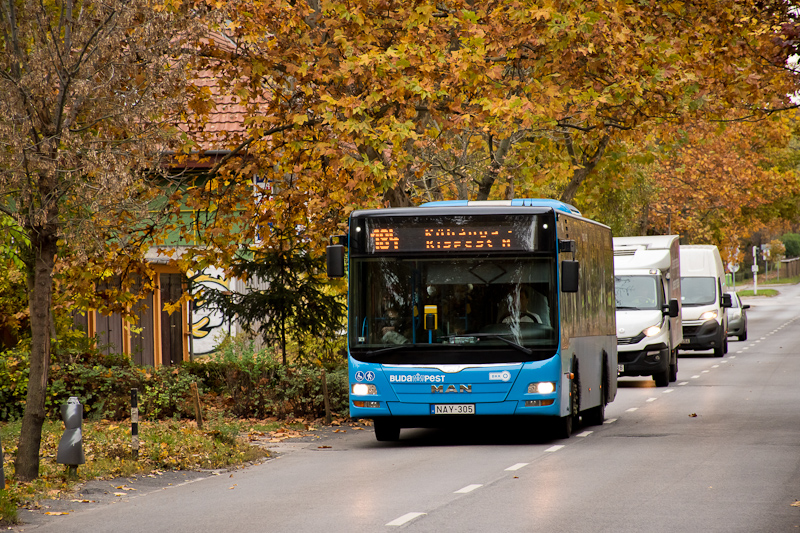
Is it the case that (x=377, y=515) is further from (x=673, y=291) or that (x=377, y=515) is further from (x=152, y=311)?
(x=152, y=311)

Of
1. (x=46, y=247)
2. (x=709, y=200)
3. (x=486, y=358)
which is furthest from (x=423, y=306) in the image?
(x=709, y=200)

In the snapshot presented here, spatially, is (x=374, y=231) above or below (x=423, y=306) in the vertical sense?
above

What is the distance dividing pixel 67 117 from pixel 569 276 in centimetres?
601

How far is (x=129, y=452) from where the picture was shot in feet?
45.0

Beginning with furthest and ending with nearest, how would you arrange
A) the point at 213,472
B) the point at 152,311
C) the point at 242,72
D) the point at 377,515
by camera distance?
the point at 152,311
the point at 242,72
the point at 213,472
the point at 377,515

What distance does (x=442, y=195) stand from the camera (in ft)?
90.8

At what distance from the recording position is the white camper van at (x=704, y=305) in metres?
34.9

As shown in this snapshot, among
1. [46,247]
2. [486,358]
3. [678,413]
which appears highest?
[46,247]

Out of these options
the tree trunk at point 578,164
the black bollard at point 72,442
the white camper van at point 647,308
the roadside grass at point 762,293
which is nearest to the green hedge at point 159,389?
the black bollard at point 72,442

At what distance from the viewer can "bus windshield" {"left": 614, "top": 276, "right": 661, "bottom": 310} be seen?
26.0 meters

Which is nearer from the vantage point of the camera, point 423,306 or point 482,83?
point 423,306

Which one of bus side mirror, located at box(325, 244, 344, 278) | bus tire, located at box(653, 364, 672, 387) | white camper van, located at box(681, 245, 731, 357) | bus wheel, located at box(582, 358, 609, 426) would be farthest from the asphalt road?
white camper van, located at box(681, 245, 731, 357)

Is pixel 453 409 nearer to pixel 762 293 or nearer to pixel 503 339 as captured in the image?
pixel 503 339

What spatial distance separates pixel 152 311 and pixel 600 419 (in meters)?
15.7
